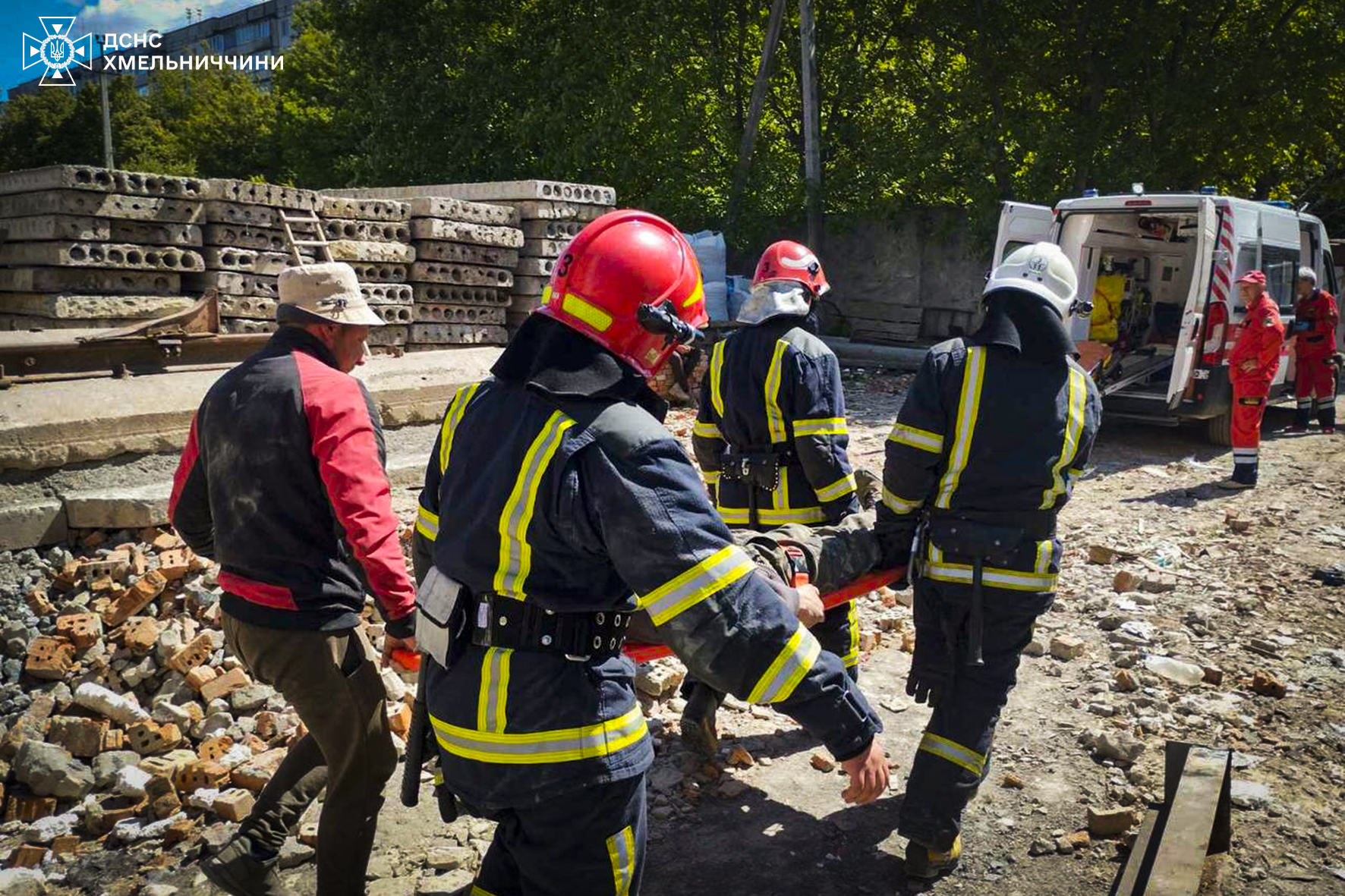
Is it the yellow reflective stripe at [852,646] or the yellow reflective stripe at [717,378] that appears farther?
the yellow reflective stripe at [717,378]

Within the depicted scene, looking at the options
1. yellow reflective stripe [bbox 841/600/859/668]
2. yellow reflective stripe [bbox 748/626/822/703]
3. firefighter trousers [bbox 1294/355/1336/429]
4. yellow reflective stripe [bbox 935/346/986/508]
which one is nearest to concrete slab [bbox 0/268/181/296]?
yellow reflective stripe [bbox 841/600/859/668]

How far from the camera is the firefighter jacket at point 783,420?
4527 mm

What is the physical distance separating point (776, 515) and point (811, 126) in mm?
13519

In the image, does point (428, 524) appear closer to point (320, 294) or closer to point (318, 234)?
point (320, 294)

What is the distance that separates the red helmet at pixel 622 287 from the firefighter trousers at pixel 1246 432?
324 inches

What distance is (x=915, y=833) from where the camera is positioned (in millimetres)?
3609

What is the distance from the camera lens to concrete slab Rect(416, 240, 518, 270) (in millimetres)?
9453

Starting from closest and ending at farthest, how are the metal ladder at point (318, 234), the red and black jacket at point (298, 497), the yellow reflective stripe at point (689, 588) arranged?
the yellow reflective stripe at point (689, 588) < the red and black jacket at point (298, 497) < the metal ladder at point (318, 234)

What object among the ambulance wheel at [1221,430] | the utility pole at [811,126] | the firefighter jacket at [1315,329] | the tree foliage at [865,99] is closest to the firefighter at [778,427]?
the ambulance wheel at [1221,430]

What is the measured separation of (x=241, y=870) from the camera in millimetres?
3350

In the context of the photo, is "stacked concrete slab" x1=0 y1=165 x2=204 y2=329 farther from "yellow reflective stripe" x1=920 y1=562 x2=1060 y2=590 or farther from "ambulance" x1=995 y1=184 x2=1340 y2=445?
"ambulance" x1=995 y1=184 x2=1340 y2=445

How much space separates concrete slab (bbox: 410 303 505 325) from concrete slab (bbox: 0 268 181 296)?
2091mm

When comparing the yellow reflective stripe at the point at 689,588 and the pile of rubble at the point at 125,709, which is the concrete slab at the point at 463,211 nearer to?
the pile of rubble at the point at 125,709

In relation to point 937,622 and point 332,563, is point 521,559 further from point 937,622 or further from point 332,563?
point 937,622
